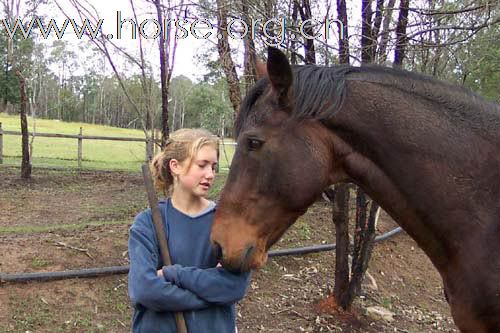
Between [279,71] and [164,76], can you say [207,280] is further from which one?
[164,76]

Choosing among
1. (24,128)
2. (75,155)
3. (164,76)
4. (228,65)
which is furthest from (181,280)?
(75,155)

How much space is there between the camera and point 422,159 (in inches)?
76.3

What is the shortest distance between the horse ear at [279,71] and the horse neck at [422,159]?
0.25m

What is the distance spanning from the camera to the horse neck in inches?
75.7

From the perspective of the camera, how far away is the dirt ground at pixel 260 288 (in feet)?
14.0

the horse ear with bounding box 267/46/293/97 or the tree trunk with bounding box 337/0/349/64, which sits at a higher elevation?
the tree trunk with bounding box 337/0/349/64

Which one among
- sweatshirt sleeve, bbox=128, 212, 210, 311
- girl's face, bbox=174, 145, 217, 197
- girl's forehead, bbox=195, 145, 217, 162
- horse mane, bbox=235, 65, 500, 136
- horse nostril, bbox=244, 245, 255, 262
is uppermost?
horse mane, bbox=235, 65, 500, 136

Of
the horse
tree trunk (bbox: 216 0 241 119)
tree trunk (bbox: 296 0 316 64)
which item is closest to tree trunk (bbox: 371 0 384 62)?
tree trunk (bbox: 296 0 316 64)

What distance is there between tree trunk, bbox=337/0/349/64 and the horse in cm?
227

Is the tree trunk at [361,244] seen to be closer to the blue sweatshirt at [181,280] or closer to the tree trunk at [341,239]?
the tree trunk at [341,239]

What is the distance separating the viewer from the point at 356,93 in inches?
78.0

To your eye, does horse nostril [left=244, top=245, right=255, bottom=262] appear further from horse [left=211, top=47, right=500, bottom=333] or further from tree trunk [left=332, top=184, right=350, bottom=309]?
tree trunk [left=332, top=184, right=350, bottom=309]

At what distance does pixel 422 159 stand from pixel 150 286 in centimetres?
122

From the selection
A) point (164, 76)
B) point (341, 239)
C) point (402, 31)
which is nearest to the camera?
point (402, 31)
